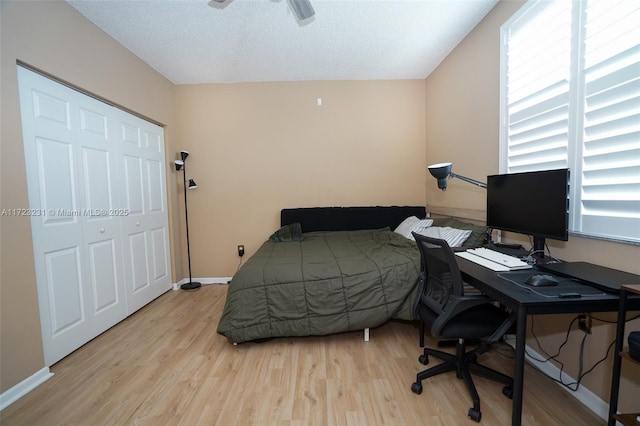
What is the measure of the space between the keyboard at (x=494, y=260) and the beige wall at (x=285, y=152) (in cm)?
193

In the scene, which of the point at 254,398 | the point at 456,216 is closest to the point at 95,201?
the point at 254,398

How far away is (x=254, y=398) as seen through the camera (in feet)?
5.05

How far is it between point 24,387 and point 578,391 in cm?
337

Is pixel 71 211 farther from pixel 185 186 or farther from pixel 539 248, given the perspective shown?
pixel 539 248

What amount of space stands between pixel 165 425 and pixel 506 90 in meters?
3.20

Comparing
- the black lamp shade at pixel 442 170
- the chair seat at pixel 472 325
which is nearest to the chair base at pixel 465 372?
the chair seat at pixel 472 325

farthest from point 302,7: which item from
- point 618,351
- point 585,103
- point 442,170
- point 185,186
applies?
point 185,186

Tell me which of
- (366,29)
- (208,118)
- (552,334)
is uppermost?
(366,29)

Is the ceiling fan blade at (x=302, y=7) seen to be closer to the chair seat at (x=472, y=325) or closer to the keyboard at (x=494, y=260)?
the keyboard at (x=494, y=260)

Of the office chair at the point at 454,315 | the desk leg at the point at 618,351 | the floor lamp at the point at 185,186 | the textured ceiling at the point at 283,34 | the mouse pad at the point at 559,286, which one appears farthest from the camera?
the floor lamp at the point at 185,186

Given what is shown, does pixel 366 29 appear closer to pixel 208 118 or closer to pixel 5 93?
pixel 208 118

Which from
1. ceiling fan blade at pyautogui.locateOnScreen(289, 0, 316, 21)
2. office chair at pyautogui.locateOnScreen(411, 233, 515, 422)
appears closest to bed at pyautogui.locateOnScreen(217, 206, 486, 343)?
office chair at pyautogui.locateOnScreen(411, 233, 515, 422)

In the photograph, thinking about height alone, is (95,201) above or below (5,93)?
below

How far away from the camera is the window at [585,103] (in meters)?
1.22
